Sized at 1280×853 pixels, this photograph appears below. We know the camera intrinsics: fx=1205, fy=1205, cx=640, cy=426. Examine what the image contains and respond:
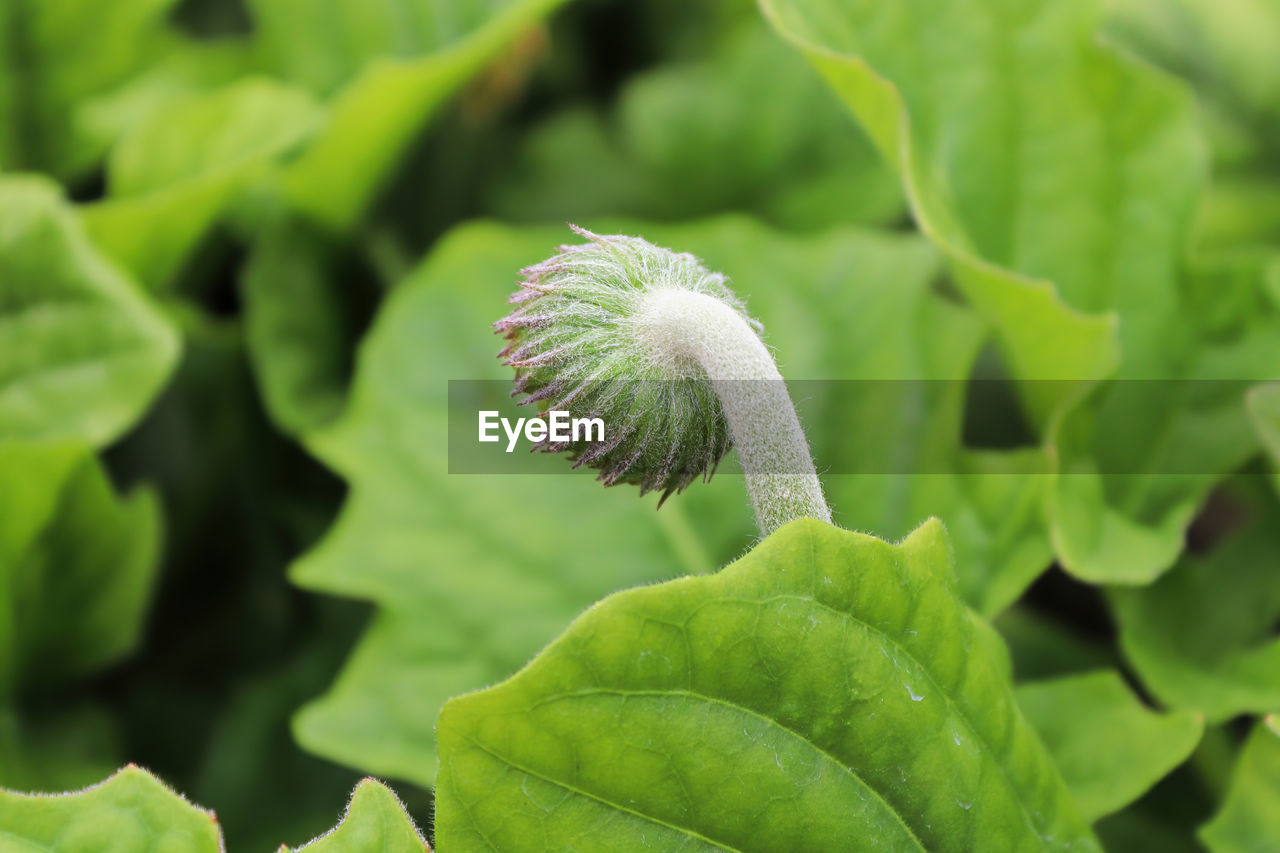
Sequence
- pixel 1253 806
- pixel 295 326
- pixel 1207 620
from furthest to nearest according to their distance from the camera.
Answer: pixel 295 326, pixel 1207 620, pixel 1253 806

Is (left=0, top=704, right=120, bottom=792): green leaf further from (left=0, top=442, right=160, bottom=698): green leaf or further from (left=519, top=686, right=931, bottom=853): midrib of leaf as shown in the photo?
(left=519, top=686, right=931, bottom=853): midrib of leaf

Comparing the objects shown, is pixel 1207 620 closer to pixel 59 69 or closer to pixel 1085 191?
pixel 1085 191

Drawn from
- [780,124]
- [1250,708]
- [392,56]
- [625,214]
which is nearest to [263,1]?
[392,56]

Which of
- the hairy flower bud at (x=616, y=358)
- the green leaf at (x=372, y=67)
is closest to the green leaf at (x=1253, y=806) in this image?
the hairy flower bud at (x=616, y=358)

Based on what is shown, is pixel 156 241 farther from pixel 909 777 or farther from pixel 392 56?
pixel 909 777

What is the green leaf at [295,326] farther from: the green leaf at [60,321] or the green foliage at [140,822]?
the green foliage at [140,822]

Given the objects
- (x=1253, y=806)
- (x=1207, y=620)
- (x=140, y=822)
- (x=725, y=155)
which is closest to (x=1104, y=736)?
(x=1253, y=806)

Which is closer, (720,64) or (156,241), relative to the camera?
(156,241)

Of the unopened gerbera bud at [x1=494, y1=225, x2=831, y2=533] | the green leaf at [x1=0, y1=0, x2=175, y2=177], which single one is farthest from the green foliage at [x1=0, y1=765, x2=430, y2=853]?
the green leaf at [x1=0, y1=0, x2=175, y2=177]

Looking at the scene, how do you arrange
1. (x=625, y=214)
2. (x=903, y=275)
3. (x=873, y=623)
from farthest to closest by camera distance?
(x=625, y=214), (x=903, y=275), (x=873, y=623)
